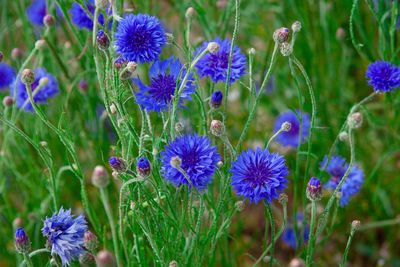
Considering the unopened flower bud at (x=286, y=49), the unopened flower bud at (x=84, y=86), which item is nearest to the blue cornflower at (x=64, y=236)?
the unopened flower bud at (x=286, y=49)

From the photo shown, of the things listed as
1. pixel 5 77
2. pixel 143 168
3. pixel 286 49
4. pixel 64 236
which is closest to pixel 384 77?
pixel 286 49

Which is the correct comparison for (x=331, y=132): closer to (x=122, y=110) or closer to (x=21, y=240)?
(x=122, y=110)

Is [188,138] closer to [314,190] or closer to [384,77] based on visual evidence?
[314,190]

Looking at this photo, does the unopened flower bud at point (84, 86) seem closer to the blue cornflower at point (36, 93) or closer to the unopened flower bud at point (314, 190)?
the blue cornflower at point (36, 93)

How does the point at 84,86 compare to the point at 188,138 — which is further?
the point at 84,86

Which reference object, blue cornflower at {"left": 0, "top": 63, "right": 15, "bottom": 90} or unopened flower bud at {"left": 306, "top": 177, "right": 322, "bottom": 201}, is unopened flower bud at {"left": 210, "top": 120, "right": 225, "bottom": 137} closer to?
unopened flower bud at {"left": 306, "top": 177, "right": 322, "bottom": 201}

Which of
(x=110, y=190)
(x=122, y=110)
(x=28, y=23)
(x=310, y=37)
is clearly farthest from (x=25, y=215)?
(x=310, y=37)

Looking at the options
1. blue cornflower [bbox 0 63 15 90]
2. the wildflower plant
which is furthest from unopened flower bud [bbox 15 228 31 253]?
blue cornflower [bbox 0 63 15 90]
